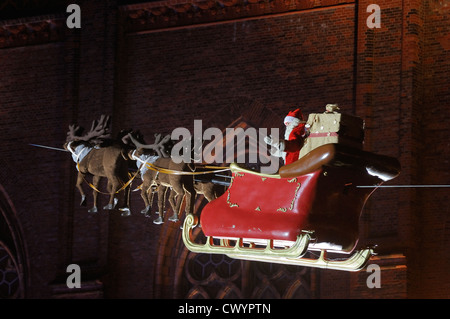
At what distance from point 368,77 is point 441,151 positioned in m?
1.74

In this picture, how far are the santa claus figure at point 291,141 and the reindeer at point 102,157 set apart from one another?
2404 mm

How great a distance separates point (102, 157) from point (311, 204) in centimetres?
372

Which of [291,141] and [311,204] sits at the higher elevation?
[291,141]

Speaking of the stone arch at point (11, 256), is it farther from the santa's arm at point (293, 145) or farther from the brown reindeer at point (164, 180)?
the santa's arm at point (293, 145)

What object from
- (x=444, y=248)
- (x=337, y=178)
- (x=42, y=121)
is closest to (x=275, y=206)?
(x=337, y=178)

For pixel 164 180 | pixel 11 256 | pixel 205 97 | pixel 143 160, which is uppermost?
pixel 205 97

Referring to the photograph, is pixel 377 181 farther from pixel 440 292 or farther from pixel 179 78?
pixel 179 78

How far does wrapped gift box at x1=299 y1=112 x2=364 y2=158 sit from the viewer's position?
1179cm

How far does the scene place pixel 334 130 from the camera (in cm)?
1180

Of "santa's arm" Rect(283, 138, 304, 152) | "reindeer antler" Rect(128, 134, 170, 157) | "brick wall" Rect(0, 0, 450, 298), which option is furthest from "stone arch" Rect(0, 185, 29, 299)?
"santa's arm" Rect(283, 138, 304, 152)

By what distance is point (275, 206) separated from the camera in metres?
12.1

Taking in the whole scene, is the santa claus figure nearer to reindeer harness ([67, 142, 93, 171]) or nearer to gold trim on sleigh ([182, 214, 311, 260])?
gold trim on sleigh ([182, 214, 311, 260])

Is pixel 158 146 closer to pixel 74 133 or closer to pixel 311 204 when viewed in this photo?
pixel 74 133

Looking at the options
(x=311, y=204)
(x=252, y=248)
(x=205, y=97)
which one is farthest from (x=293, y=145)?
(x=205, y=97)
